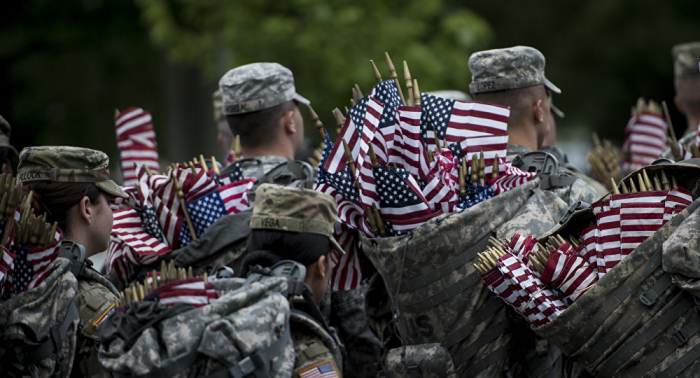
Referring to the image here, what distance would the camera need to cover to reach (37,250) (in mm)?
4387

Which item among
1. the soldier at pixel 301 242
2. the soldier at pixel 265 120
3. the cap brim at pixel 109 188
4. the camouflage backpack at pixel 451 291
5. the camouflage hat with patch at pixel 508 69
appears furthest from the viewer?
the soldier at pixel 265 120

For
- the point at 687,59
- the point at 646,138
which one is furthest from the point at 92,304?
the point at 687,59

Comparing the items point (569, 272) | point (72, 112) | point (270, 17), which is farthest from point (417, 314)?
point (72, 112)

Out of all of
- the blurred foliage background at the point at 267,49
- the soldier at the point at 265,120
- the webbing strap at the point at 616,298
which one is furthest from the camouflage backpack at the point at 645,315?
the blurred foliage background at the point at 267,49

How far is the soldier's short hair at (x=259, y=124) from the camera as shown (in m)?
6.55

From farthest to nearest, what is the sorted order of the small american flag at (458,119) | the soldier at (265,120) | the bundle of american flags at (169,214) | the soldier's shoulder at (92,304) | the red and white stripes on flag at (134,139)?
the red and white stripes on flag at (134,139), the soldier at (265,120), the bundle of american flags at (169,214), the small american flag at (458,119), the soldier's shoulder at (92,304)

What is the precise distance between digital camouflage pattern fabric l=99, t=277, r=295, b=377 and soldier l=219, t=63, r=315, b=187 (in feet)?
8.76

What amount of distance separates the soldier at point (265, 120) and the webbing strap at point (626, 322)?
2.67 meters

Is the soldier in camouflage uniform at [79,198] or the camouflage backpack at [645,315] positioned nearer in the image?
the camouflage backpack at [645,315]

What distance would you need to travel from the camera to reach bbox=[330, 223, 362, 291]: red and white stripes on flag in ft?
18.1

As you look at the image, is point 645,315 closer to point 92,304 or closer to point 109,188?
point 92,304

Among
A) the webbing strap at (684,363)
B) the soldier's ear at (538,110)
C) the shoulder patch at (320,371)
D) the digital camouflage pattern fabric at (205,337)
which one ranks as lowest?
the webbing strap at (684,363)

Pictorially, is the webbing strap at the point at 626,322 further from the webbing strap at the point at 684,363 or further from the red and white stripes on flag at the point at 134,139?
the red and white stripes on flag at the point at 134,139

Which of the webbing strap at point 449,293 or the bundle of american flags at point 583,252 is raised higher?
the bundle of american flags at point 583,252
